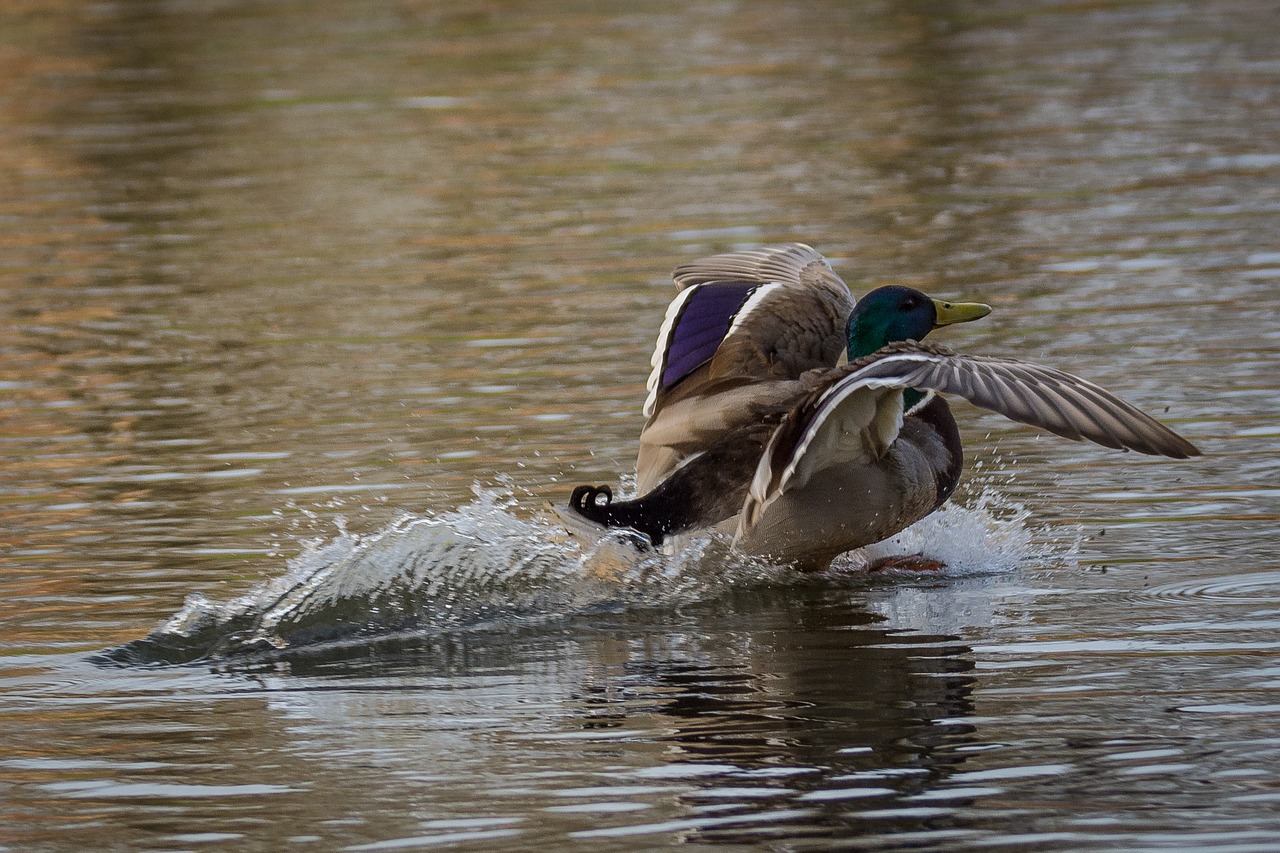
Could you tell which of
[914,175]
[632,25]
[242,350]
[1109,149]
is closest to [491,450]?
Result: [242,350]

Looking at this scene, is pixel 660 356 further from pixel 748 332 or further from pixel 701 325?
pixel 748 332

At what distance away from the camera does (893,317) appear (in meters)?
8.23

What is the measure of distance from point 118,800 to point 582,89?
54.3 feet

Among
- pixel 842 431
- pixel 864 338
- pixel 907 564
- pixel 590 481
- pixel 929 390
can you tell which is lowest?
pixel 907 564

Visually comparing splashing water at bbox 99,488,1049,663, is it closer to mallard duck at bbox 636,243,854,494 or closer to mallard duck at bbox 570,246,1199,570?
mallard duck at bbox 570,246,1199,570

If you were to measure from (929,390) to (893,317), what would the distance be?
1236 millimetres

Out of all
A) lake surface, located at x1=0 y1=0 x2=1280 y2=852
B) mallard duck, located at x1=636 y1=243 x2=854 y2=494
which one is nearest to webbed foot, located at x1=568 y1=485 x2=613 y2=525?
lake surface, located at x1=0 y1=0 x2=1280 y2=852

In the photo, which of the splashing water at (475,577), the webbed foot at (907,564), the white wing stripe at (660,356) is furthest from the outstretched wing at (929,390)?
the white wing stripe at (660,356)

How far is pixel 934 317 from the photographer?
8312mm

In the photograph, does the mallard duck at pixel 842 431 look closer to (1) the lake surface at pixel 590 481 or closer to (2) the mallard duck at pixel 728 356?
(2) the mallard duck at pixel 728 356

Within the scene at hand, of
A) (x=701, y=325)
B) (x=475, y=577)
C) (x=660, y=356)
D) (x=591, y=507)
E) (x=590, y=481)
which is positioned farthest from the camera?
(x=590, y=481)

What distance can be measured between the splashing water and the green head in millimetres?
825

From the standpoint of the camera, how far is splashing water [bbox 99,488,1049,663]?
24.7 ft

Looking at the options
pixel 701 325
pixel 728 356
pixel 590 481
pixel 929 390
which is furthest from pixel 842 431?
pixel 590 481
